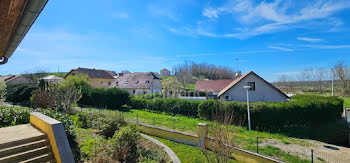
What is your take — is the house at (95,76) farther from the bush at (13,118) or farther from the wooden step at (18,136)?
the wooden step at (18,136)

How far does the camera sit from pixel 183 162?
6875 millimetres

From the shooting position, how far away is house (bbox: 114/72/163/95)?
33.9 meters

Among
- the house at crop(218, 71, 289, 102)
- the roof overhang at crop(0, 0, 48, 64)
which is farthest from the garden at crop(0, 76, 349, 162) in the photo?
the house at crop(218, 71, 289, 102)

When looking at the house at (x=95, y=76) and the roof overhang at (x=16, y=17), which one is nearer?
the roof overhang at (x=16, y=17)

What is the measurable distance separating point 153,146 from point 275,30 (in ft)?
48.9

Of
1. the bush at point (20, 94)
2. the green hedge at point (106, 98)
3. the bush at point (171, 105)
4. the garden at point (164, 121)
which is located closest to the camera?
the garden at point (164, 121)

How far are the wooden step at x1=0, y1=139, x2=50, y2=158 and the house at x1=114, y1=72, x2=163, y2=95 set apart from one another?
27.5m

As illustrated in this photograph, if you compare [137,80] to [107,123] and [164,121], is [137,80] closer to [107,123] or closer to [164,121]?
[164,121]

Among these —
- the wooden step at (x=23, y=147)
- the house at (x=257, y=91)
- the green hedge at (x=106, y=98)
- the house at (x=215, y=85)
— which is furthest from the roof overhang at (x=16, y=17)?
the house at (x=215, y=85)

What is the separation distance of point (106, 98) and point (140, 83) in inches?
558

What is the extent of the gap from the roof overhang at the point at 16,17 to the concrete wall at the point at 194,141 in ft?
19.1

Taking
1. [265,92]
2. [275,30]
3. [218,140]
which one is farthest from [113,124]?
[265,92]

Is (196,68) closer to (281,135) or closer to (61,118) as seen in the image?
(281,135)

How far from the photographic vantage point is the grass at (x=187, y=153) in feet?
23.6
